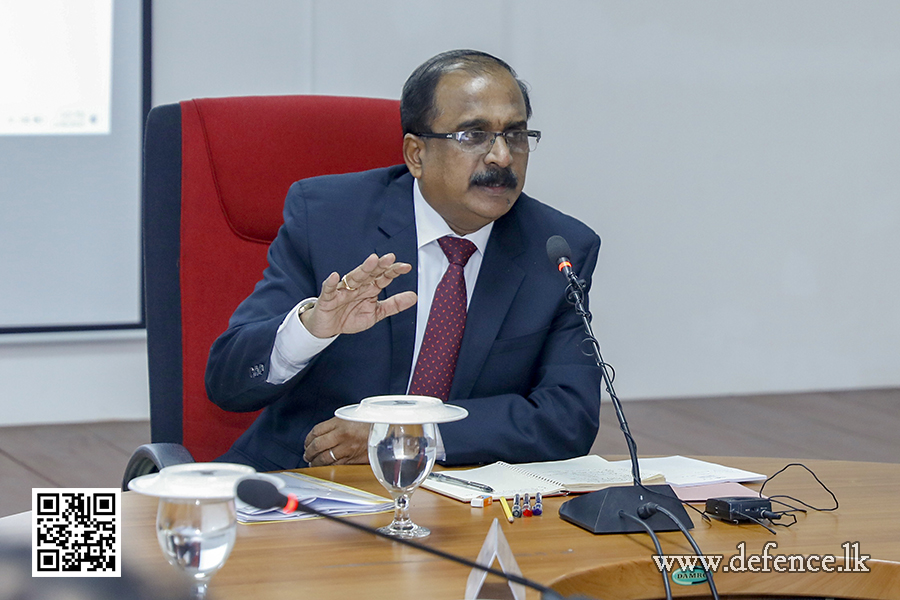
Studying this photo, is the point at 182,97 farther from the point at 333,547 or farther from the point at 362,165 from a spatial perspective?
the point at 333,547

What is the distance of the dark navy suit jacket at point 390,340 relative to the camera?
1490 mm

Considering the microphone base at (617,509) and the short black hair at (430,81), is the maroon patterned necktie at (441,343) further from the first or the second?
the microphone base at (617,509)

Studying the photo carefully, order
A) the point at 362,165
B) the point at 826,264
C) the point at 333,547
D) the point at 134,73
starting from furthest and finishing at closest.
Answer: the point at 826,264
the point at 134,73
the point at 362,165
the point at 333,547

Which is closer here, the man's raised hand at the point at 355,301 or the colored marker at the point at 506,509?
the colored marker at the point at 506,509

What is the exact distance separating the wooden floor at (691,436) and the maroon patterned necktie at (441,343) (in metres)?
1.63

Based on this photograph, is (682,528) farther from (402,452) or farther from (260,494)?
(260,494)

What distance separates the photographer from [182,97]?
12.5ft

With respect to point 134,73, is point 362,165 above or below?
below

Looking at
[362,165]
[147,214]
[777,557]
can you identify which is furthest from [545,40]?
[777,557]

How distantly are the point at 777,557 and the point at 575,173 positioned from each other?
3.36 meters

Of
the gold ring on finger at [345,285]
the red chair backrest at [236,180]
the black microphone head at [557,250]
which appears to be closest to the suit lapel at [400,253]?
the red chair backrest at [236,180]

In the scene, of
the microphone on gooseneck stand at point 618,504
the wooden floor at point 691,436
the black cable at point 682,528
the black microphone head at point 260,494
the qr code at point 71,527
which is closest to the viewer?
the black microphone head at point 260,494

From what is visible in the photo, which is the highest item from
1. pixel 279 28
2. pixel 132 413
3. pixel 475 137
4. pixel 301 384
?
pixel 279 28

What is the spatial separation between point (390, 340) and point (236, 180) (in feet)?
1.25
